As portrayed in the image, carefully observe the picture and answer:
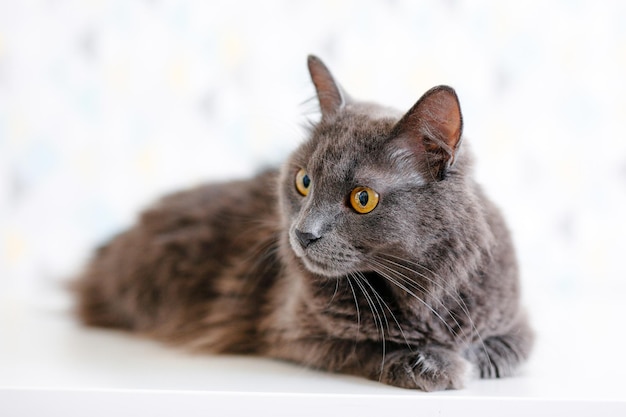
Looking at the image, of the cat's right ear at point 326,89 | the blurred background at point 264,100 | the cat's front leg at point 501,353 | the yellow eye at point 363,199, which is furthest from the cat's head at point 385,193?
the blurred background at point 264,100

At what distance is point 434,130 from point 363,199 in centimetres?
18

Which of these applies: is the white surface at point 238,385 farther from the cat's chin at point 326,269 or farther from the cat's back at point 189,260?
the cat's chin at point 326,269

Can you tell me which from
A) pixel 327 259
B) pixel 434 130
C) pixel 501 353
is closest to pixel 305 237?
pixel 327 259

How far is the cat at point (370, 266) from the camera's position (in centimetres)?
124

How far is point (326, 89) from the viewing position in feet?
4.74

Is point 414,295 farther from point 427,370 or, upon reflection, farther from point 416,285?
point 427,370

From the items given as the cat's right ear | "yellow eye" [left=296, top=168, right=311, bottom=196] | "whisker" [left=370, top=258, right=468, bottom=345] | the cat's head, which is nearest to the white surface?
"whisker" [left=370, top=258, right=468, bottom=345]

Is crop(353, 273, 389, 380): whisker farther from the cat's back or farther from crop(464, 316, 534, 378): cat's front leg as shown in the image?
the cat's back

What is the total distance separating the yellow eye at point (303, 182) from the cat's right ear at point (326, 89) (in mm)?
138

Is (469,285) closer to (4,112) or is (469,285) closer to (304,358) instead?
(304,358)

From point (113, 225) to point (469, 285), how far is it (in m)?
1.36

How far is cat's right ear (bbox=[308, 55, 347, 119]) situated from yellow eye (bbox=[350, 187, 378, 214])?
0.79 feet

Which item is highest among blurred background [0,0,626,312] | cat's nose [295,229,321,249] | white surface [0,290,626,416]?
blurred background [0,0,626,312]

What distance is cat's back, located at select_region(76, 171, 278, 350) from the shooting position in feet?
5.49
